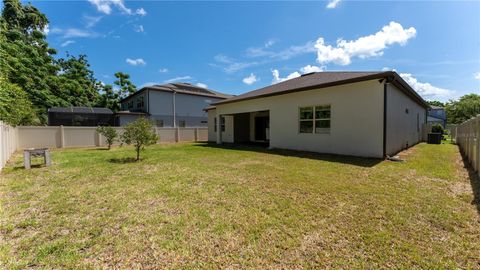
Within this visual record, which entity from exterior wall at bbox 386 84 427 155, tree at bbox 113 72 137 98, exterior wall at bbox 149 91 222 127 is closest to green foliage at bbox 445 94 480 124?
exterior wall at bbox 386 84 427 155

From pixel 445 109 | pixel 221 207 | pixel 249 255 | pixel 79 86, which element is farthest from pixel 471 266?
pixel 445 109

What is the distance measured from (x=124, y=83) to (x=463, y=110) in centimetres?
5920

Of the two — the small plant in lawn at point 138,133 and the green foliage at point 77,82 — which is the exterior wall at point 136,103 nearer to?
the green foliage at point 77,82

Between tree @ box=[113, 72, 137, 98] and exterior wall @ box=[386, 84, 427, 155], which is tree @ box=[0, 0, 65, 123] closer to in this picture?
tree @ box=[113, 72, 137, 98]

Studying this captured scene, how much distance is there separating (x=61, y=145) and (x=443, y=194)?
18971 millimetres

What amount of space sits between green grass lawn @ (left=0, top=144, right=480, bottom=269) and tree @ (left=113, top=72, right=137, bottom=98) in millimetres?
30902

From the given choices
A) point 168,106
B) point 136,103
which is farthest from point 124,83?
point 168,106

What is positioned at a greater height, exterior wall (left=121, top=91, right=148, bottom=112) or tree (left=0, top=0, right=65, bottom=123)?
tree (left=0, top=0, right=65, bottom=123)

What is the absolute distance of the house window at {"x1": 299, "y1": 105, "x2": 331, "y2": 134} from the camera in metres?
9.91

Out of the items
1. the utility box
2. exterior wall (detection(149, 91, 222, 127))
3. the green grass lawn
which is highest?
exterior wall (detection(149, 91, 222, 127))

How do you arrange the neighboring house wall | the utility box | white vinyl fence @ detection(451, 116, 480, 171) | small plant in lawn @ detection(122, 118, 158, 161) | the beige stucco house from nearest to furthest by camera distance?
white vinyl fence @ detection(451, 116, 480, 171) < the beige stucco house < small plant in lawn @ detection(122, 118, 158, 161) < the utility box < the neighboring house wall

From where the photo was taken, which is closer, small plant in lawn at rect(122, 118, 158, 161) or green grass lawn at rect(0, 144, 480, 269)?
green grass lawn at rect(0, 144, 480, 269)

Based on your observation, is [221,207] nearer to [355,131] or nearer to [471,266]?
[471,266]

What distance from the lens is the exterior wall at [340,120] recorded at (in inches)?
329
